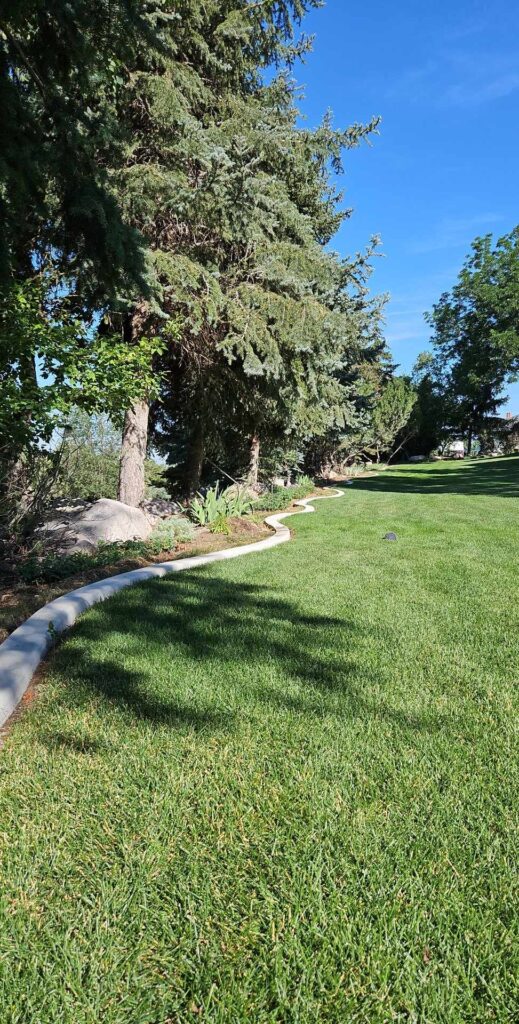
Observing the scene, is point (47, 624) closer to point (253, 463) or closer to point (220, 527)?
point (220, 527)

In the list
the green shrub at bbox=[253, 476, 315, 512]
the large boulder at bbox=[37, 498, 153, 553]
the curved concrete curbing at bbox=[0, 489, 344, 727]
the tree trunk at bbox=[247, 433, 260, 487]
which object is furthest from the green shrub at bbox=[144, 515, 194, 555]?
the tree trunk at bbox=[247, 433, 260, 487]

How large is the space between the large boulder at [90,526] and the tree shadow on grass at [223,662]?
2535 millimetres

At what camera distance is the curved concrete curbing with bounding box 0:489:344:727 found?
8.60ft

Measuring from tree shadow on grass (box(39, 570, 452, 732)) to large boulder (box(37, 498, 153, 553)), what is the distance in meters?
2.54

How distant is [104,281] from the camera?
5871 millimetres

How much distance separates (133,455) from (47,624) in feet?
18.1

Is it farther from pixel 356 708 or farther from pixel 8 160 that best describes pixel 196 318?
pixel 356 708

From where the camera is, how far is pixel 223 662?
9.28ft

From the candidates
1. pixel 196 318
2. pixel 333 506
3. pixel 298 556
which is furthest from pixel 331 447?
pixel 298 556

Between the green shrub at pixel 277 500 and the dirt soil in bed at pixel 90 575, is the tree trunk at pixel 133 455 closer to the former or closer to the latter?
the dirt soil in bed at pixel 90 575

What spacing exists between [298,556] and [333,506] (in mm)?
5564

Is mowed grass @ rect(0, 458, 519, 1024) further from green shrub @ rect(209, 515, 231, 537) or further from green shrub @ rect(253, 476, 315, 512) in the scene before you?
green shrub @ rect(253, 476, 315, 512)

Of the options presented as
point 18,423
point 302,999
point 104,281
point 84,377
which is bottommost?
point 302,999

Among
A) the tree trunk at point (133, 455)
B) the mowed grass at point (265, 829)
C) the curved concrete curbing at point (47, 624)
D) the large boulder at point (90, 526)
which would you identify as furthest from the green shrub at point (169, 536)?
the mowed grass at point (265, 829)
